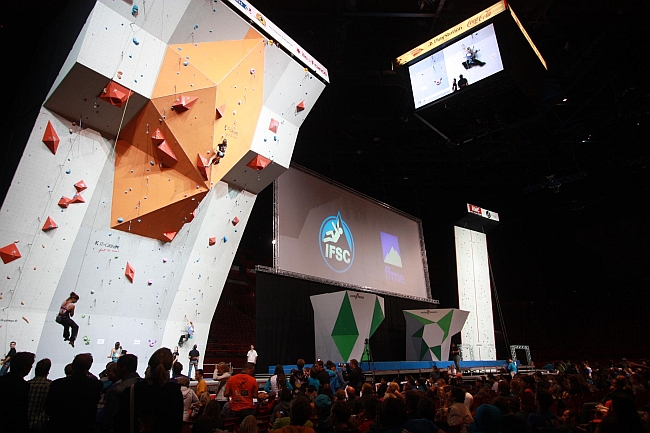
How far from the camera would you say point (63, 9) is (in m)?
6.22

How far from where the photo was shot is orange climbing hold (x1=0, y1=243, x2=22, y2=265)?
538cm

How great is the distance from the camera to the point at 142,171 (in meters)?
6.55

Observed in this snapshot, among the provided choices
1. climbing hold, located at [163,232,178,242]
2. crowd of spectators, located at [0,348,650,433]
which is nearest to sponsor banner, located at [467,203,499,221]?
climbing hold, located at [163,232,178,242]

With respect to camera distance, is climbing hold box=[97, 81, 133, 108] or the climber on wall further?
the climber on wall

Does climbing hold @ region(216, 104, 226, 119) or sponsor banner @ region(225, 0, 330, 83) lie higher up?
sponsor banner @ region(225, 0, 330, 83)

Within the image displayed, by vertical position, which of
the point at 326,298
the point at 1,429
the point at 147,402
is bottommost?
the point at 1,429

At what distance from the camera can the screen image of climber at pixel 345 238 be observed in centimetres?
1065

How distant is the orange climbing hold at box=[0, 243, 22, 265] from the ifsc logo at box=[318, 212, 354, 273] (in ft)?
22.7

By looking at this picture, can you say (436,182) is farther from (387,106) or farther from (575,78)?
(575,78)

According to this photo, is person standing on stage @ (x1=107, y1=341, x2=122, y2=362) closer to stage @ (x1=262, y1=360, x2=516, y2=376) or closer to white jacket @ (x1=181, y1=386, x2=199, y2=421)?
white jacket @ (x1=181, y1=386, x2=199, y2=421)

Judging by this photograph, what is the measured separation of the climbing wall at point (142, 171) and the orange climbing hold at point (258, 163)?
1.1 inches

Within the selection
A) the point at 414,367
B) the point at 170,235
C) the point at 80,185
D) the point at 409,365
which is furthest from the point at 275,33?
the point at 414,367

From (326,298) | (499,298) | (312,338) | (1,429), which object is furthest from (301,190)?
(499,298)

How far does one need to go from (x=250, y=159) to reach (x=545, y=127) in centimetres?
834
